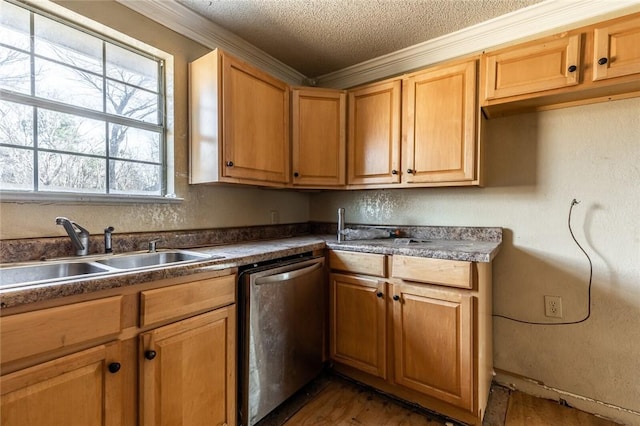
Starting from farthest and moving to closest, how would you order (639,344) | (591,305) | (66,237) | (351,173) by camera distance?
(351,173) → (591,305) → (639,344) → (66,237)

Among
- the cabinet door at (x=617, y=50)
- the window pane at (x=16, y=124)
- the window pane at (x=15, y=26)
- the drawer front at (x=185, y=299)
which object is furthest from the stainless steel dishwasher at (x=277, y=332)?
the cabinet door at (x=617, y=50)

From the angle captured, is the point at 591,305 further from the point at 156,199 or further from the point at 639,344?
the point at 156,199

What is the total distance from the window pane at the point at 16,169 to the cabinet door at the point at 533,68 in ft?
7.86

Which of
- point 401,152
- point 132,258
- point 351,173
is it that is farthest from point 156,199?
point 401,152

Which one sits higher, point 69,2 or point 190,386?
point 69,2

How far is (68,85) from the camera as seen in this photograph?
4.96 feet

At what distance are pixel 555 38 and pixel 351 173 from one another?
1.38 m

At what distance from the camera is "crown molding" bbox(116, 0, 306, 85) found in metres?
1.70

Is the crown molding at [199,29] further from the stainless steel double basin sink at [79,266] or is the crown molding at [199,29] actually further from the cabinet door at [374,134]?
the stainless steel double basin sink at [79,266]

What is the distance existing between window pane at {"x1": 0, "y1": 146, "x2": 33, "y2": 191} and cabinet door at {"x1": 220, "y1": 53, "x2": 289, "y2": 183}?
2.83ft

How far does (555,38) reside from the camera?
1.58m

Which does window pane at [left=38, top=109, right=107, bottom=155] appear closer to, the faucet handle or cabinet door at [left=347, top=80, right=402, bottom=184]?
the faucet handle

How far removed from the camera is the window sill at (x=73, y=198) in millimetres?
1283

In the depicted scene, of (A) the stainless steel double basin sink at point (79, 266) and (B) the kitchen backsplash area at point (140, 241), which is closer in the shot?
(A) the stainless steel double basin sink at point (79, 266)
